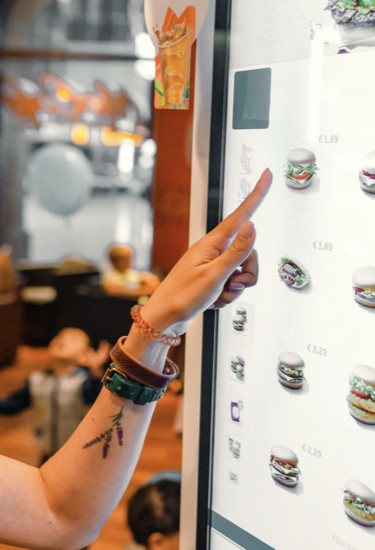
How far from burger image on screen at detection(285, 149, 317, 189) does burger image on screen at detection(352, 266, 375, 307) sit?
4.3 inches

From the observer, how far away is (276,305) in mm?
773

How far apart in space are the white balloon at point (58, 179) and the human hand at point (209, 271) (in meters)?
4.88

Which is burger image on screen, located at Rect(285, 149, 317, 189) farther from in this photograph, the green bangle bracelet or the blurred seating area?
the blurred seating area

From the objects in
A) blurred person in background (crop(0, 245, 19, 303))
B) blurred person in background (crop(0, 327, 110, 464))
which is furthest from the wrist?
blurred person in background (crop(0, 245, 19, 303))

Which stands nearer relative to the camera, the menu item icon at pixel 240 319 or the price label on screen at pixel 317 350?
the price label on screen at pixel 317 350

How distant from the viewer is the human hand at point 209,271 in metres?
0.73

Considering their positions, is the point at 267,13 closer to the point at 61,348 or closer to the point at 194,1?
the point at 194,1

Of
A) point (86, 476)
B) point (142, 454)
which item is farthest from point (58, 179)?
point (86, 476)

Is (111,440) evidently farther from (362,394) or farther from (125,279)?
(125,279)

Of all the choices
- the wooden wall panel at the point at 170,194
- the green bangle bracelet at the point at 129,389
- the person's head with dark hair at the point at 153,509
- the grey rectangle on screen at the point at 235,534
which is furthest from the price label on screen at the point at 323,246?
the wooden wall panel at the point at 170,194

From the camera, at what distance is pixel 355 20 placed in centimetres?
66

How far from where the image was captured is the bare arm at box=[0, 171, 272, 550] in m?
0.75

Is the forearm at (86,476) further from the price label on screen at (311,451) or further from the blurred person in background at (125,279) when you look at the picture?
the blurred person in background at (125,279)

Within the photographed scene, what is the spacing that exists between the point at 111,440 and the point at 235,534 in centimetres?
19
